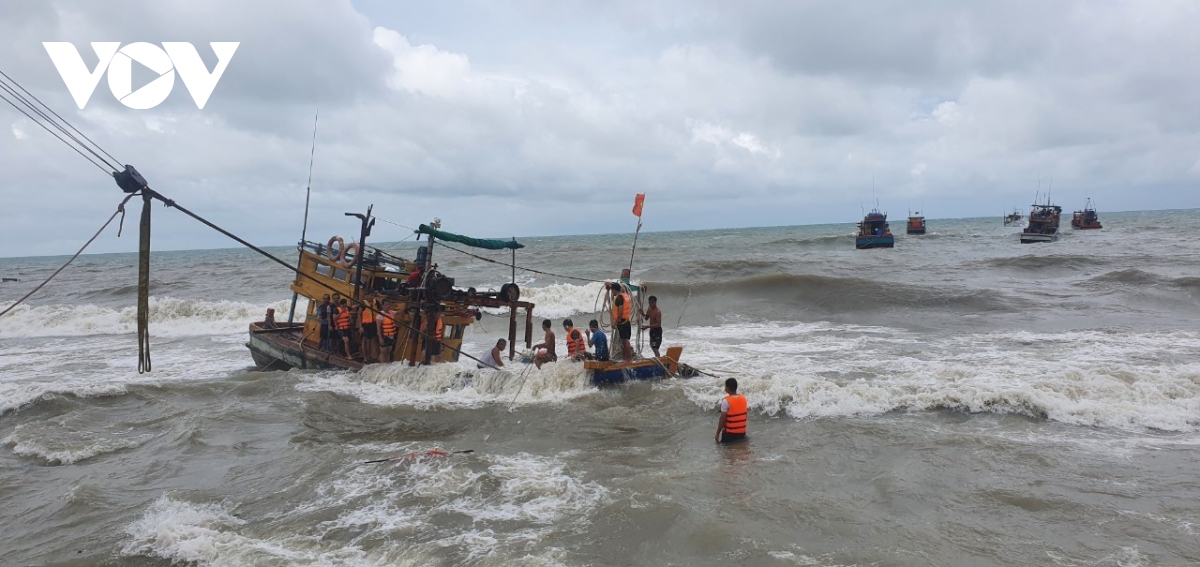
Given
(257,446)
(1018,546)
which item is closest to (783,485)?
(1018,546)

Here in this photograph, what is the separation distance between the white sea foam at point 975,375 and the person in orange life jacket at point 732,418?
1.77 metres

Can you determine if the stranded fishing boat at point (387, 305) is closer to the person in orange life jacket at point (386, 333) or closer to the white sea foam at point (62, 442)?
the person in orange life jacket at point (386, 333)

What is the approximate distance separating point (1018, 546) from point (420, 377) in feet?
34.3

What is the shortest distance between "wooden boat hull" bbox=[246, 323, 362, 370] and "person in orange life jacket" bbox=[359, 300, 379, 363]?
0.32 metres

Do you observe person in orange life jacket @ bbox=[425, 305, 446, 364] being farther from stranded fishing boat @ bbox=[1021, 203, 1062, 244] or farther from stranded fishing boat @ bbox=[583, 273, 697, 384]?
stranded fishing boat @ bbox=[1021, 203, 1062, 244]

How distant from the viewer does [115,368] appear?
17.3 metres

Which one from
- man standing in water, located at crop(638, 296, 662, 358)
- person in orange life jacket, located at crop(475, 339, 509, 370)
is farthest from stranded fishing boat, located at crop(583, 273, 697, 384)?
person in orange life jacket, located at crop(475, 339, 509, 370)

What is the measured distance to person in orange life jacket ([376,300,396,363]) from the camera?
555 inches

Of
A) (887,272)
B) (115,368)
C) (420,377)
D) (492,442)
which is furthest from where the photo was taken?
(887,272)

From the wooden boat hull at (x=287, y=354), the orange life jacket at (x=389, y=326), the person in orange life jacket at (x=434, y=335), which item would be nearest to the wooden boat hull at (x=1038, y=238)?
the person in orange life jacket at (x=434, y=335)

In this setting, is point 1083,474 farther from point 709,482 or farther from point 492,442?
point 492,442

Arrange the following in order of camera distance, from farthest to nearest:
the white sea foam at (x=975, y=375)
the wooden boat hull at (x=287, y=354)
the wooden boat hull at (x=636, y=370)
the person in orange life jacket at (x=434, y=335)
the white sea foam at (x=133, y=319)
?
the white sea foam at (x=133, y=319)
the wooden boat hull at (x=287, y=354)
the person in orange life jacket at (x=434, y=335)
the wooden boat hull at (x=636, y=370)
the white sea foam at (x=975, y=375)

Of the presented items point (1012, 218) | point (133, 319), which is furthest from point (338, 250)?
point (1012, 218)

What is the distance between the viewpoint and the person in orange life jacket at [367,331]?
14.4 meters
